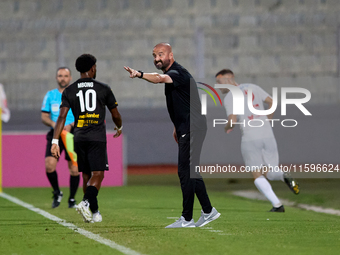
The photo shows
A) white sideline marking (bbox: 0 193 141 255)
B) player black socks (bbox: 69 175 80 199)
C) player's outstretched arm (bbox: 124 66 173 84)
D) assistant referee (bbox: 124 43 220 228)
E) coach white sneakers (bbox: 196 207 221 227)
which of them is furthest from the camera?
player black socks (bbox: 69 175 80 199)

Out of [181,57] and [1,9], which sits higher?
[1,9]

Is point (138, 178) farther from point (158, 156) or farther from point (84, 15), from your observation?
point (84, 15)

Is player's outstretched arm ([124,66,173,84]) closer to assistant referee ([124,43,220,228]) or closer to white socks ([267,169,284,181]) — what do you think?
assistant referee ([124,43,220,228])

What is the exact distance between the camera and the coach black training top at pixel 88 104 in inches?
259

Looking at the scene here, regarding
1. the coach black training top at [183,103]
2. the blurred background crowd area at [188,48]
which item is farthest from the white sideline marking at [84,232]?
the blurred background crowd area at [188,48]

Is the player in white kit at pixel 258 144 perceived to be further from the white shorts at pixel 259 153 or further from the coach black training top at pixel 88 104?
the coach black training top at pixel 88 104

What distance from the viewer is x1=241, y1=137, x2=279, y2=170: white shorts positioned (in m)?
8.16

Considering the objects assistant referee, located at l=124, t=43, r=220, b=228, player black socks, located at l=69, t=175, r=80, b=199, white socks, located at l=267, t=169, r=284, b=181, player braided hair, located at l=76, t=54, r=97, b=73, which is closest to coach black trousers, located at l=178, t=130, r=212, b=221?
assistant referee, located at l=124, t=43, r=220, b=228

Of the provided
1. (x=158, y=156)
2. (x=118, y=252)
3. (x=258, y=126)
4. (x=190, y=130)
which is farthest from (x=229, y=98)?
(x=158, y=156)

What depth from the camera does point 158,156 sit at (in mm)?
17484

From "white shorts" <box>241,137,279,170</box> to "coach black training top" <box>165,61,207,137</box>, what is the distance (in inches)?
80.0

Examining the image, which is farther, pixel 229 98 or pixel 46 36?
pixel 46 36

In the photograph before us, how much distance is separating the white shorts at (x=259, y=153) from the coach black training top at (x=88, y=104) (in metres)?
2.29

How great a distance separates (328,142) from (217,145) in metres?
3.00
